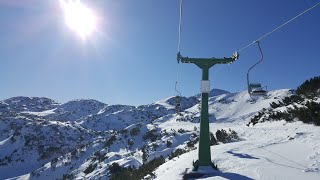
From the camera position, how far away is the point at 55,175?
10875 cm

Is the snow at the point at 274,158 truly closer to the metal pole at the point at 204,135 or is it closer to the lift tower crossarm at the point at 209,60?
the metal pole at the point at 204,135

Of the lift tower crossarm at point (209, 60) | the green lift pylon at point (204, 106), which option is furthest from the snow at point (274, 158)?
the lift tower crossarm at point (209, 60)

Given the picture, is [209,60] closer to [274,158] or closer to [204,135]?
[204,135]

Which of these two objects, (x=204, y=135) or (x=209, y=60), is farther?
(x=209, y=60)

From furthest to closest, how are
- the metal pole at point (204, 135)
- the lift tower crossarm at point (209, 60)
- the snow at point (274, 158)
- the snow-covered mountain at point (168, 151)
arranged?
the lift tower crossarm at point (209, 60), the metal pole at point (204, 135), the snow-covered mountain at point (168, 151), the snow at point (274, 158)

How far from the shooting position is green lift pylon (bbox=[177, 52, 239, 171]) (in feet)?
52.4

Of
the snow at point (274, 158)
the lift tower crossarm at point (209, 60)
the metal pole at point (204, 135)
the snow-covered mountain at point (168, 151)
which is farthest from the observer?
the lift tower crossarm at point (209, 60)

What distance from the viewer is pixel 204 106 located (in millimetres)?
16609

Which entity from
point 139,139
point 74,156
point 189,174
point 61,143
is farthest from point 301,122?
point 61,143

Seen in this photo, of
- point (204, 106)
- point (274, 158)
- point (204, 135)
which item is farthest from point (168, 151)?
point (274, 158)

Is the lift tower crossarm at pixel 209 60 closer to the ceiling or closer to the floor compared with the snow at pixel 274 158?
closer to the ceiling

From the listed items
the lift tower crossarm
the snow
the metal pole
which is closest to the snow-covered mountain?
the snow

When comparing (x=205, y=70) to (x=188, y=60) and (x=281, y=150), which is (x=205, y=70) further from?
(x=281, y=150)

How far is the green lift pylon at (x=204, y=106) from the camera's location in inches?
628
